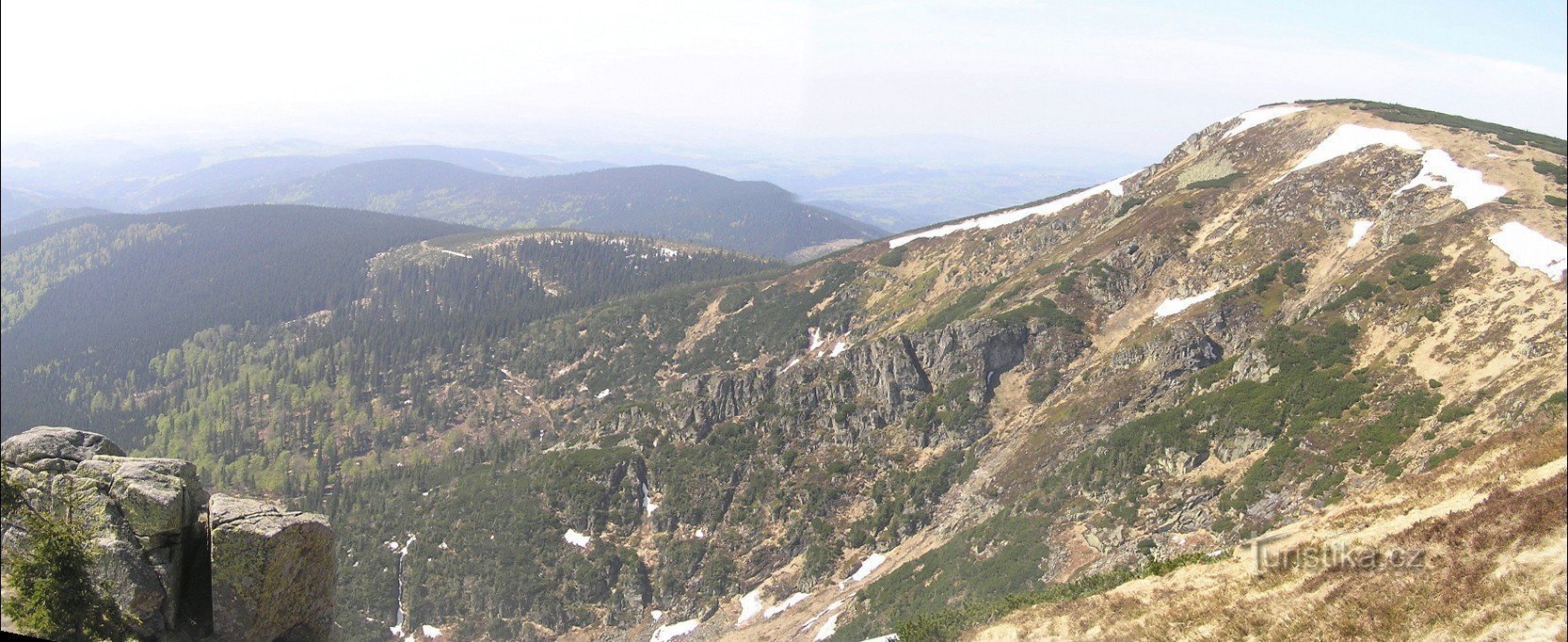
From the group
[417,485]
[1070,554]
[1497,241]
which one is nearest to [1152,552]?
[1070,554]

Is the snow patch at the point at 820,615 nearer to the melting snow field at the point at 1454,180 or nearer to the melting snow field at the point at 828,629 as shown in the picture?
the melting snow field at the point at 828,629

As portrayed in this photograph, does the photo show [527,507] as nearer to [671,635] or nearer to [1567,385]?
[671,635]

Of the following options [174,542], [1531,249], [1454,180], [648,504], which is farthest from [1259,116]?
[174,542]

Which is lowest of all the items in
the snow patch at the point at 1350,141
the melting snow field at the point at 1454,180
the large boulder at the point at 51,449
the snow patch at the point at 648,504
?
the snow patch at the point at 648,504

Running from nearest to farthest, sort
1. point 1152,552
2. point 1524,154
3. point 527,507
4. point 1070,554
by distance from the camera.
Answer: point 1152,552 → point 1070,554 → point 1524,154 → point 527,507

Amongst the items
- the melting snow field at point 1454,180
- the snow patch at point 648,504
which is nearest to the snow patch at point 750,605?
the snow patch at point 648,504

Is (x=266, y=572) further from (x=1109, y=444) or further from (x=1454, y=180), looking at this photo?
(x=1454, y=180)
